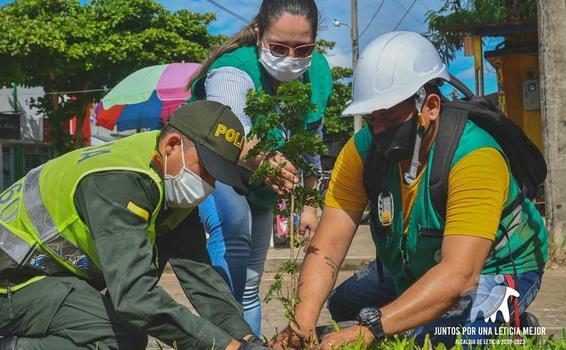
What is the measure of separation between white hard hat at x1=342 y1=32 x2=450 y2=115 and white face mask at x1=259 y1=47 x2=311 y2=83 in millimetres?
466

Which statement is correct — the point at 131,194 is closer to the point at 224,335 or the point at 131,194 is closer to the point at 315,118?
the point at 224,335

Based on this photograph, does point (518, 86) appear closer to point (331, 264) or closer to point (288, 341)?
point (331, 264)

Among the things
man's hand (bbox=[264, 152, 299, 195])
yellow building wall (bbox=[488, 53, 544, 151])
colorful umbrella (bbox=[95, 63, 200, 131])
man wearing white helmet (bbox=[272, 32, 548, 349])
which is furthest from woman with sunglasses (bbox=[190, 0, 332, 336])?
yellow building wall (bbox=[488, 53, 544, 151])

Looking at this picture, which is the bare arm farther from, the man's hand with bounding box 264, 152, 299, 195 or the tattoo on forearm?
the man's hand with bounding box 264, 152, 299, 195

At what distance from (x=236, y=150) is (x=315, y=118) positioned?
0.93 metres

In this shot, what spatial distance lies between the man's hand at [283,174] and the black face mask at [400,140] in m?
0.38

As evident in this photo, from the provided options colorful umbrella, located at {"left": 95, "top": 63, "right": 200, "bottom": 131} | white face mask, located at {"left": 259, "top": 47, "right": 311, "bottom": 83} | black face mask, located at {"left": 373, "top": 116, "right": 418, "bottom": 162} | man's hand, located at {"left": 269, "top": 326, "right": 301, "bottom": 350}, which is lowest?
man's hand, located at {"left": 269, "top": 326, "right": 301, "bottom": 350}

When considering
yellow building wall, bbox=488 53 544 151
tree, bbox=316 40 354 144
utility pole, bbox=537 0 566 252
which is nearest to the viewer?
utility pole, bbox=537 0 566 252

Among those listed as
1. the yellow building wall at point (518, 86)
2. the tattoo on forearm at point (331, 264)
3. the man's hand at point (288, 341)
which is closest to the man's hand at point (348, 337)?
the man's hand at point (288, 341)

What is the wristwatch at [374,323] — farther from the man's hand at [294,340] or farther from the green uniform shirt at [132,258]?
the green uniform shirt at [132,258]

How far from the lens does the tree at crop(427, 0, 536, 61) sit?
12016mm

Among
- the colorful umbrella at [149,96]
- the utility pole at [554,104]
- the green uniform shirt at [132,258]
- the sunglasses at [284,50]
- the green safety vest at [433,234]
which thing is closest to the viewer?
the green uniform shirt at [132,258]

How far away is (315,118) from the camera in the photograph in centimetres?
366

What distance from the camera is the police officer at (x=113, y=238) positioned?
2.57 meters
